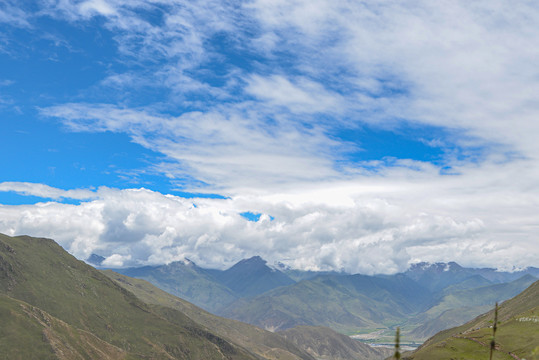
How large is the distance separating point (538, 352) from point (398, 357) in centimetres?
736

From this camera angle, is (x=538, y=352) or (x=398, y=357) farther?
(x=398, y=357)

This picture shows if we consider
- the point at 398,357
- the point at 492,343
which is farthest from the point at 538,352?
the point at 398,357

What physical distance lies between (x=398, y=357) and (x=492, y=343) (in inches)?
242

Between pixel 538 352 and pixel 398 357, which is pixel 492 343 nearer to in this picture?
pixel 538 352

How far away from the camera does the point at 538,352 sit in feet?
77.0

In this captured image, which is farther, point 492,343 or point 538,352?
point 492,343

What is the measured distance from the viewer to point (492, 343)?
27.5m

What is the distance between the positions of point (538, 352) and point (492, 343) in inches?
164
